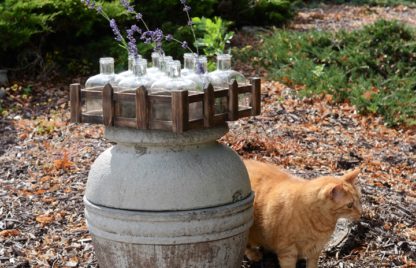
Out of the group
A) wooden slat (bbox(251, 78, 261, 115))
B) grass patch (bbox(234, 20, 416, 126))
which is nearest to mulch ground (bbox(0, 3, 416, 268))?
grass patch (bbox(234, 20, 416, 126))

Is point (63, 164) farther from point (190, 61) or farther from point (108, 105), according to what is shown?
point (108, 105)

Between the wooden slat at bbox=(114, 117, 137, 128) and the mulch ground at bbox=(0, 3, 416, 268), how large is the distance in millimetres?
1257

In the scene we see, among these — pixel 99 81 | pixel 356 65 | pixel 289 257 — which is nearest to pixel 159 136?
pixel 99 81

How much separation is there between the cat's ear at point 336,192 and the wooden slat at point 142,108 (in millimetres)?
1103

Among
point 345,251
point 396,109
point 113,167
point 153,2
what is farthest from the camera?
point 153,2

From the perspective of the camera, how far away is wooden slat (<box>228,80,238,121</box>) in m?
4.04

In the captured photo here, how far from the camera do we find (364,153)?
7.11 metres

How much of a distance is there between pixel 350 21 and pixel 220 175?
38.4 ft

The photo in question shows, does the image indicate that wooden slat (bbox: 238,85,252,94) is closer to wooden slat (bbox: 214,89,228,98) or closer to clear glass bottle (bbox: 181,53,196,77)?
wooden slat (bbox: 214,89,228,98)

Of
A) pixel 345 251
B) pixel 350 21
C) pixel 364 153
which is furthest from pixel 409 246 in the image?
pixel 350 21

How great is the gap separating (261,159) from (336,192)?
219 cm

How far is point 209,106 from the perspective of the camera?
3904mm

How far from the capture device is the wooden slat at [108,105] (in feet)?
12.7

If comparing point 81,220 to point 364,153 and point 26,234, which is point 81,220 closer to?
point 26,234
